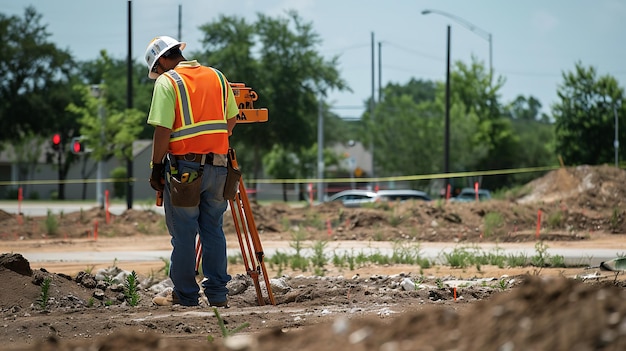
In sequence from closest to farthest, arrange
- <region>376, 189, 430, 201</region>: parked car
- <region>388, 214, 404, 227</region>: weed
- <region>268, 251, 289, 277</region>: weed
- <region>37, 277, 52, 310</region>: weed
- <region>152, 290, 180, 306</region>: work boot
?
<region>37, 277, 52, 310</region>: weed < <region>152, 290, 180, 306</region>: work boot < <region>268, 251, 289, 277</region>: weed < <region>388, 214, 404, 227</region>: weed < <region>376, 189, 430, 201</region>: parked car

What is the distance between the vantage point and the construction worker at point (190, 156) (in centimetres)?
774

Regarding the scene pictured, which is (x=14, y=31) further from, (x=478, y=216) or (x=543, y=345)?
(x=543, y=345)

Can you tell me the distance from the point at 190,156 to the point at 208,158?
0.14 metres

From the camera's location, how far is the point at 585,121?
2158 inches

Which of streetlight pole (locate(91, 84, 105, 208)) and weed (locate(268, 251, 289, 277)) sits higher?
streetlight pole (locate(91, 84, 105, 208))

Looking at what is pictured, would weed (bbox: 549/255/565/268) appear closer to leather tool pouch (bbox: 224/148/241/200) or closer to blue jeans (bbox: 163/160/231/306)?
blue jeans (bbox: 163/160/231/306)

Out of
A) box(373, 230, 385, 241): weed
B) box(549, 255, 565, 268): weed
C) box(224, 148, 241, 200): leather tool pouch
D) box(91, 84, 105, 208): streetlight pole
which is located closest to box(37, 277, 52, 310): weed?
box(224, 148, 241, 200): leather tool pouch

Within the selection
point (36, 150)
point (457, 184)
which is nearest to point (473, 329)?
point (457, 184)

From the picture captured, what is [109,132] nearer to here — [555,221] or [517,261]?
[555,221]

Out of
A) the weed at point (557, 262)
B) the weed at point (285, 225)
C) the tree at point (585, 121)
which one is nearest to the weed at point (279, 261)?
the weed at point (557, 262)

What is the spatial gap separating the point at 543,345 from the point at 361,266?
9608 millimetres

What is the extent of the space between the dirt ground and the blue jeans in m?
0.36

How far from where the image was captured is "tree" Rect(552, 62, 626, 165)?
54.7 metres

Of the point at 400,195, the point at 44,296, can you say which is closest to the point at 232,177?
the point at 44,296
